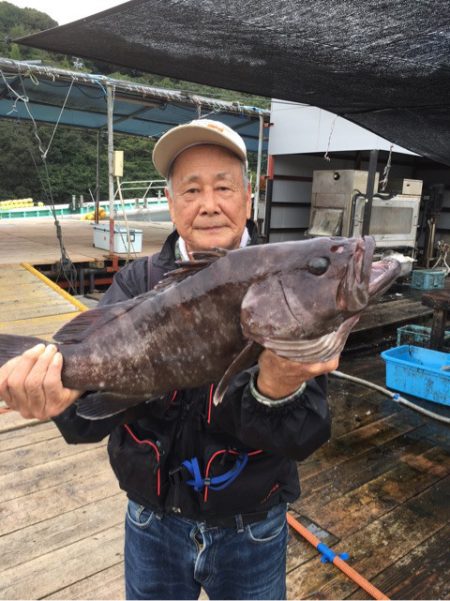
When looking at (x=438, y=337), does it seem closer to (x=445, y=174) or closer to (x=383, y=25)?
(x=383, y=25)

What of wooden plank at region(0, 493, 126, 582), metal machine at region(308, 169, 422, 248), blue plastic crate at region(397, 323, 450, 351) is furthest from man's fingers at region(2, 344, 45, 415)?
metal machine at region(308, 169, 422, 248)

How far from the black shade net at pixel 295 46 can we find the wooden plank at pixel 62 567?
12.1 ft

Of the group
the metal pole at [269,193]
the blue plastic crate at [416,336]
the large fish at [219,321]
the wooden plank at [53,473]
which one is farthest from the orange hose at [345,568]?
the metal pole at [269,193]

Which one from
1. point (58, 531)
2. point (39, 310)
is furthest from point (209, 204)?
point (39, 310)

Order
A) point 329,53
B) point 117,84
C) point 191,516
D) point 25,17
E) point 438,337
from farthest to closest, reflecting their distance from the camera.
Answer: point 25,17, point 117,84, point 438,337, point 329,53, point 191,516

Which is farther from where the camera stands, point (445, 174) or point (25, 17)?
point (25, 17)

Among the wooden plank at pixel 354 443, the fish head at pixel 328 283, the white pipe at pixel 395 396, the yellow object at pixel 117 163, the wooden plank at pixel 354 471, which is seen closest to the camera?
the fish head at pixel 328 283

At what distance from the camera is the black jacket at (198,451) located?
182cm

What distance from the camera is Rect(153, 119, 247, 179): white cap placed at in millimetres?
1994

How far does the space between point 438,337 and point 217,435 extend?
6.29 m

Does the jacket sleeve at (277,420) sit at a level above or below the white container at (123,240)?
above

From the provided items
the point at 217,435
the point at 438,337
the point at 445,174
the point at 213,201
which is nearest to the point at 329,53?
the point at 213,201

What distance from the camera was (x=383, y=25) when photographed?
10.6ft

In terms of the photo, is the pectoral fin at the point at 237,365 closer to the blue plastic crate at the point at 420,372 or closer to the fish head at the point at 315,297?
the fish head at the point at 315,297
